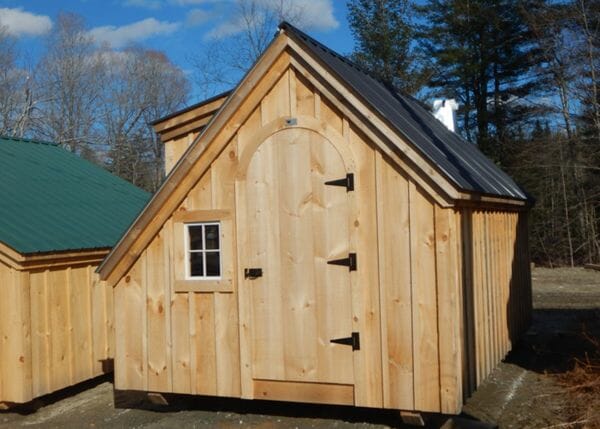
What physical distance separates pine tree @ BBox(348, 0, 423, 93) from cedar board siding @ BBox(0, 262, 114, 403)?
24.4 m

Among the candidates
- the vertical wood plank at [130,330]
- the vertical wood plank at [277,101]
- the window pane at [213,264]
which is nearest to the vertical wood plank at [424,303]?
the vertical wood plank at [277,101]

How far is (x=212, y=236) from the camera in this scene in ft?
28.5

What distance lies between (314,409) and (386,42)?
26.6 m

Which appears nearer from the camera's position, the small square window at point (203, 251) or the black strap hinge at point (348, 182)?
the black strap hinge at point (348, 182)

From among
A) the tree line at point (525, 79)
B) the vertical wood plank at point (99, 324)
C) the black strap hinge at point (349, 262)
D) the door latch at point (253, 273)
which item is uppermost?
the tree line at point (525, 79)

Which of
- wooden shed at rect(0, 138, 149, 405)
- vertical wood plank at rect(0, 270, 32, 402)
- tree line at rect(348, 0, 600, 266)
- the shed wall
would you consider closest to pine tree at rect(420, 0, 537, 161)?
tree line at rect(348, 0, 600, 266)

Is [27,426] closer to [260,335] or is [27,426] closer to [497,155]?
[260,335]

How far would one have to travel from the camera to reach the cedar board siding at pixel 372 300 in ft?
24.2

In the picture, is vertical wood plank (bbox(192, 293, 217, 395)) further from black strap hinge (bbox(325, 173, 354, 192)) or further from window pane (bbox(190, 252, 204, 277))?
black strap hinge (bbox(325, 173, 354, 192))

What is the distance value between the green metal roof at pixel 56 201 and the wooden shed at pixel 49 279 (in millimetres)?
19

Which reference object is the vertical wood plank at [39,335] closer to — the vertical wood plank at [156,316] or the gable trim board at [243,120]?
the gable trim board at [243,120]

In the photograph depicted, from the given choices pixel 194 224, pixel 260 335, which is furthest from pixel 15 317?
pixel 260 335

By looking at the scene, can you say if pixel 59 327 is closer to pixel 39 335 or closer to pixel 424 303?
pixel 39 335

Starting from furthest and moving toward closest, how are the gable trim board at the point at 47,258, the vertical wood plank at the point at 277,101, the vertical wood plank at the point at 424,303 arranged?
the gable trim board at the point at 47,258, the vertical wood plank at the point at 277,101, the vertical wood plank at the point at 424,303
